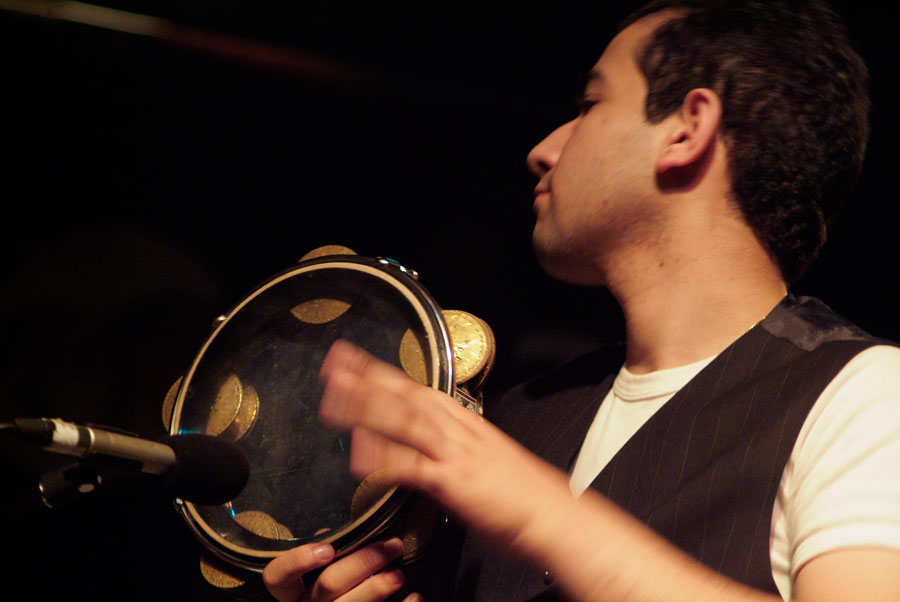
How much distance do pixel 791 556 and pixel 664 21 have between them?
1036mm

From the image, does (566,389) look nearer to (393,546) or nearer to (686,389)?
(686,389)

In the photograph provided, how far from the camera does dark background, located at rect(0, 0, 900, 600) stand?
1693 millimetres

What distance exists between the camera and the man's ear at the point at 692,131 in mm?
1247

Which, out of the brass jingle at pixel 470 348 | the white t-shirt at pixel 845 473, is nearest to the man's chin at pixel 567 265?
the brass jingle at pixel 470 348

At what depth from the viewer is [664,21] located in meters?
1.43

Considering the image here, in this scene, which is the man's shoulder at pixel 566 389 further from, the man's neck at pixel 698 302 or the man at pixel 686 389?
→ the man's neck at pixel 698 302

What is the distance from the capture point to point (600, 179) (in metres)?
1.29

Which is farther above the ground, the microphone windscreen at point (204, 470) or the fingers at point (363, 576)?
the microphone windscreen at point (204, 470)

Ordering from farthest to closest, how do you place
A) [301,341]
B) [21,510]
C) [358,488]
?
[301,341], [358,488], [21,510]

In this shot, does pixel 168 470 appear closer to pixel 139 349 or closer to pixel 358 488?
pixel 358 488

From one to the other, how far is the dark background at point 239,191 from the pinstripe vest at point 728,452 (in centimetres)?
79

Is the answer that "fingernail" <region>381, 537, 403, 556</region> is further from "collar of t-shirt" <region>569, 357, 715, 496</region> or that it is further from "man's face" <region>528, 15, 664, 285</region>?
"man's face" <region>528, 15, 664, 285</region>

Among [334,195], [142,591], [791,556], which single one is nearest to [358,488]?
[791,556]

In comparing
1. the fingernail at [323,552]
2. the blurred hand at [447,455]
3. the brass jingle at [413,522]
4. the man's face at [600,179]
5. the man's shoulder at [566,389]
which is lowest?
the man's shoulder at [566,389]
